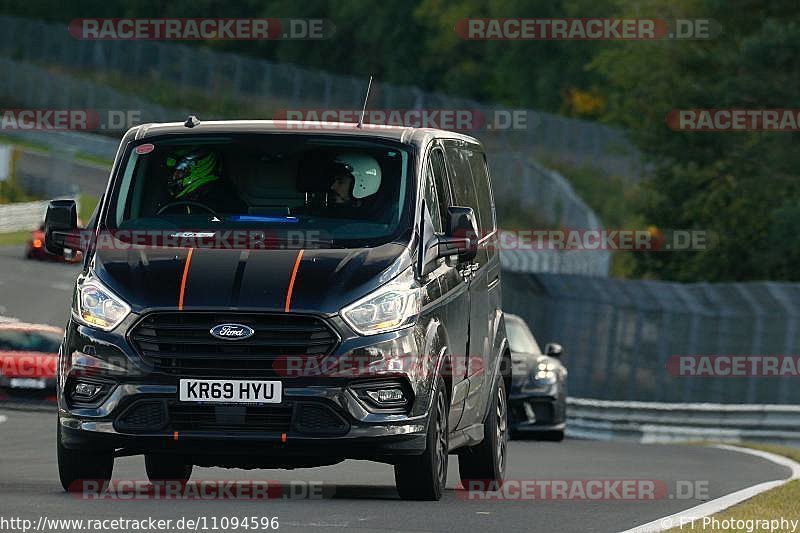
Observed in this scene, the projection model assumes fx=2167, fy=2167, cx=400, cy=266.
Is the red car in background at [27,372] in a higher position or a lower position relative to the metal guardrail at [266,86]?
lower

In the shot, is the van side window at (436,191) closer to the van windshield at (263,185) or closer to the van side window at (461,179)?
the van windshield at (263,185)

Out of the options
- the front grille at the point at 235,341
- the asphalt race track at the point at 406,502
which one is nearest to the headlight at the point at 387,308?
the front grille at the point at 235,341

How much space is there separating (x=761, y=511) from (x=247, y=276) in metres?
3.15

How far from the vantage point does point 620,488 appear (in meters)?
14.7

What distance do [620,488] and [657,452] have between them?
26.2ft

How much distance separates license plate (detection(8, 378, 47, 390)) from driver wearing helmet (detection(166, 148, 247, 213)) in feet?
59.9

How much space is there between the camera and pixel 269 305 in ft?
37.5

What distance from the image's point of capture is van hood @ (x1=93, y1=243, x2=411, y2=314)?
37.6ft

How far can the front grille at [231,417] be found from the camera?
11562 millimetres

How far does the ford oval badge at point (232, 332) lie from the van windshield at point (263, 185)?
36.9 inches

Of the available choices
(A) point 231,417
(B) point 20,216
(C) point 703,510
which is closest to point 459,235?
(A) point 231,417

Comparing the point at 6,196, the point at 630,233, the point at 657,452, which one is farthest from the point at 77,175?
the point at 657,452

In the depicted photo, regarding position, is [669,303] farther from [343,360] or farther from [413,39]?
[413,39]

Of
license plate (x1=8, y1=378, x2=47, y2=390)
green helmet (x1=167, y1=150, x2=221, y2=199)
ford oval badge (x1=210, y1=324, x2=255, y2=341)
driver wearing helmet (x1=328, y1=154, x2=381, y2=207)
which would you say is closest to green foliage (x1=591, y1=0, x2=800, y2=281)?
license plate (x1=8, y1=378, x2=47, y2=390)
